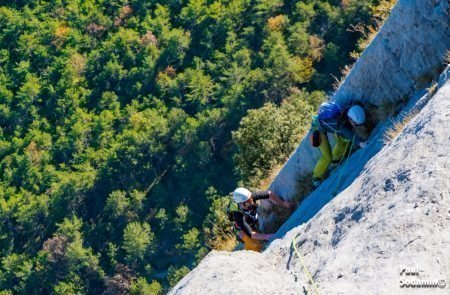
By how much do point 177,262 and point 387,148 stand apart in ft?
237

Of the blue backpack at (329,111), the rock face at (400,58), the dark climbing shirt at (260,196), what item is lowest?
the dark climbing shirt at (260,196)

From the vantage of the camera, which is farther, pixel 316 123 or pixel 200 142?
pixel 200 142

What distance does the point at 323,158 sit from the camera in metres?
12.5

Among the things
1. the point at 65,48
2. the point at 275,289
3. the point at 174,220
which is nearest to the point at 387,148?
the point at 275,289

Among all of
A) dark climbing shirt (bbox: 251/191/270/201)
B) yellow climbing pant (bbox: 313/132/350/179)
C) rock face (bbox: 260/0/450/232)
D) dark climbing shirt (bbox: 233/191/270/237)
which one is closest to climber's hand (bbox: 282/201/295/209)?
dark climbing shirt (bbox: 251/191/270/201)

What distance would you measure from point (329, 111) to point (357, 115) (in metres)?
0.53

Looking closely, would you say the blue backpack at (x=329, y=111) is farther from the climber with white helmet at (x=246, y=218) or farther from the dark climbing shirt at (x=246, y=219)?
the dark climbing shirt at (x=246, y=219)

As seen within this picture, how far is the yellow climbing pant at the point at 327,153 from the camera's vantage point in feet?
40.2

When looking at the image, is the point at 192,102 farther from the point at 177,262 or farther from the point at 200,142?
the point at 177,262

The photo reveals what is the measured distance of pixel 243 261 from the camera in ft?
30.2

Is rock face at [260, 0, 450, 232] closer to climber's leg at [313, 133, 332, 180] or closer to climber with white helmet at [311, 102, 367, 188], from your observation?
climber with white helmet at [311, 102, 367, 188]

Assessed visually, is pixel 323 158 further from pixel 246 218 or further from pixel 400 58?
pixel 400 58

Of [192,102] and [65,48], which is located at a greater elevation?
[192,102]

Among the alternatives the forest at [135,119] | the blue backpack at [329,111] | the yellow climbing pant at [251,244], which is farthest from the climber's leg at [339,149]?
the forest at [135,119]
